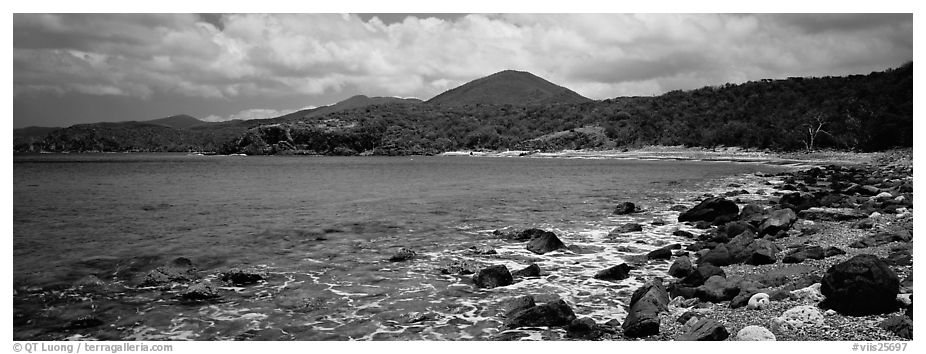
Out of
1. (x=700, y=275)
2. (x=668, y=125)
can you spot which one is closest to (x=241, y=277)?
(x=700, y=275)

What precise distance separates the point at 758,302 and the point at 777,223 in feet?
28.9

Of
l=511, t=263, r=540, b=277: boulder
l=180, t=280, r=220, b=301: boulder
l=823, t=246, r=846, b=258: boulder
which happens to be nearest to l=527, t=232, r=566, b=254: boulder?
l=511, t=263, r=540, b=277: boulder

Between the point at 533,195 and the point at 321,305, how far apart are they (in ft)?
78.3

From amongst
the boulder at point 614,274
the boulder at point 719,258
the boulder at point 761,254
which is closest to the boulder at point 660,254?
the boulder at point 719,258

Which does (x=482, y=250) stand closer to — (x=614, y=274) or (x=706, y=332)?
(x=614, y=274)

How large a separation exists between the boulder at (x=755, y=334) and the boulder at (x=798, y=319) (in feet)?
1.46

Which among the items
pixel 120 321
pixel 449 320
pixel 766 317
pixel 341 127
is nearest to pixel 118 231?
pixel 120 321

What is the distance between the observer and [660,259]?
13.7m

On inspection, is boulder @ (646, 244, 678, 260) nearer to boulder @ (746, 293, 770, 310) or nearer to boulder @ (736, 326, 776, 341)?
boulder @ (746, 293, 770, 310)

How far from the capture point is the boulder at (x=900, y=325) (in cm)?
680

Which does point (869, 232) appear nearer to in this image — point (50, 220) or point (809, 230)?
point (809, 230)

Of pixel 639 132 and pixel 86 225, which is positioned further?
pixel 639 132

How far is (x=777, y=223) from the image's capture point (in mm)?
15812

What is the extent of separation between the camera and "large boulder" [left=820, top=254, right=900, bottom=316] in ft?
24.2
